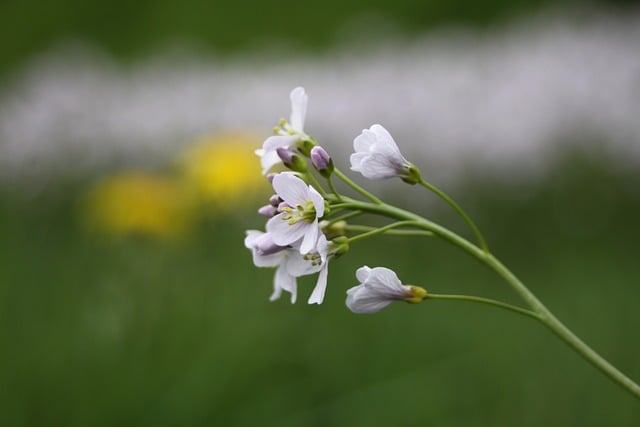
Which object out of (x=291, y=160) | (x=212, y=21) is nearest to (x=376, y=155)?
(x=291, y=160)

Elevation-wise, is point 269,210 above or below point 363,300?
above

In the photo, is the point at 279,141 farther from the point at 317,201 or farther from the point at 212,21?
the point at 212,21

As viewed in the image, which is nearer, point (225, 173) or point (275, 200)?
point (275, 200)

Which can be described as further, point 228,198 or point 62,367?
point 228,198

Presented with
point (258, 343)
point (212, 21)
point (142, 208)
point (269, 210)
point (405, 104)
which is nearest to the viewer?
point (269, 210)

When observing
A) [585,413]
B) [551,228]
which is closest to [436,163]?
[551,228]

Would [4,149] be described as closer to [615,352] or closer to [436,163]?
[436,163]

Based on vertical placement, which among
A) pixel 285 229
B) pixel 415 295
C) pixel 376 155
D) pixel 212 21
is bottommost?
pixel 415 295
